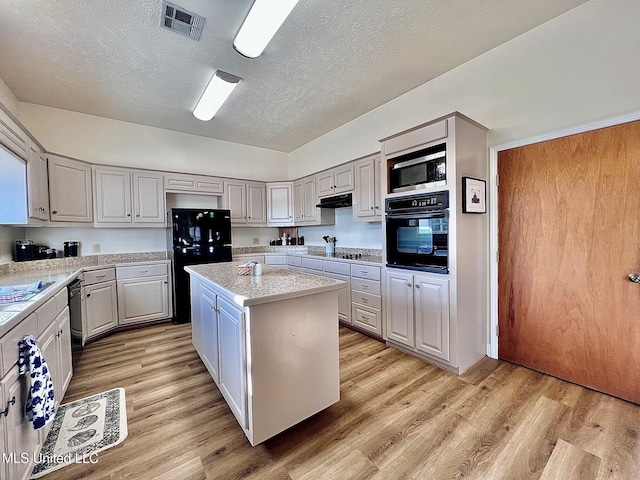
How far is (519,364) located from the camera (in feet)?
7.95

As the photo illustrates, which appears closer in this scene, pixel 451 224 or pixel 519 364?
pixel 451 224

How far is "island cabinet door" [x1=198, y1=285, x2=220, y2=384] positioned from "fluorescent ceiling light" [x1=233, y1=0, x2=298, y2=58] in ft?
6.06

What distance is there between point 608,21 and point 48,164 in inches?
205

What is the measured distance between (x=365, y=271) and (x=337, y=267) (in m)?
0.51

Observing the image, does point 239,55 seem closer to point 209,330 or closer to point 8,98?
point 209,330

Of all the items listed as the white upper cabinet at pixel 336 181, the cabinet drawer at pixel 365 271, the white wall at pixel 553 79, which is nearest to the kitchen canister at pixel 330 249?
the white upper cabinet at pixel 336 181

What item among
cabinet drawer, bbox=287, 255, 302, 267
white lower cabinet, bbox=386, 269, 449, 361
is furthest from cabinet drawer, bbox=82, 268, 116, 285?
white lower cabinet, bbox=386, 269, 449, 361

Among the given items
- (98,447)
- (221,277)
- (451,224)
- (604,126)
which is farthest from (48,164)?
(604,126)

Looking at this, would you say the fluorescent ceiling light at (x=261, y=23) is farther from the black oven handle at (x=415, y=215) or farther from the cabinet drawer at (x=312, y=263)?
the cabinet drawer at (x=312, y=263)

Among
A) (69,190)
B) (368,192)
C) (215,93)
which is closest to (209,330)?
(368,192)

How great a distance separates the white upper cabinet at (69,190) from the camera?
303 centimetres

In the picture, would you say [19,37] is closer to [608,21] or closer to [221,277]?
[221,277]

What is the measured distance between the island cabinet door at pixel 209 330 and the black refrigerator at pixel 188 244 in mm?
1535

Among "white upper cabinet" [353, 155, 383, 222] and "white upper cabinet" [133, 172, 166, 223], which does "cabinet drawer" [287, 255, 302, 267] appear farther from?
"white upper cabinet" [133, 172, 166, 223]
